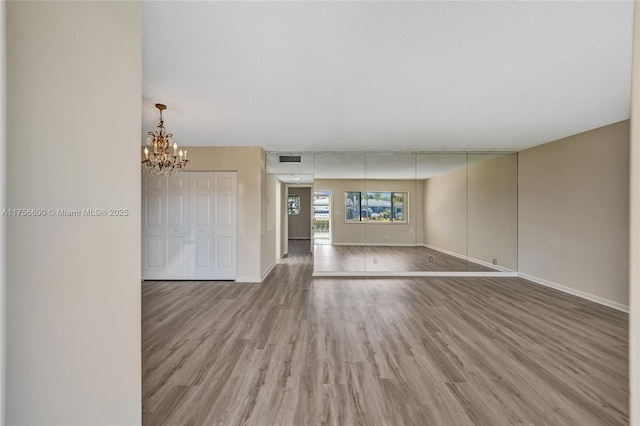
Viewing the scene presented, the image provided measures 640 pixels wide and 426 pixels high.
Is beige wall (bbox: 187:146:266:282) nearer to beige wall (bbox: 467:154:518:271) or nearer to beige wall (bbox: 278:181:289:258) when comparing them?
beige wall (bbox: 278:181:289:258)

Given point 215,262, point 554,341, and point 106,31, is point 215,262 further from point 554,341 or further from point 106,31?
point 554,341

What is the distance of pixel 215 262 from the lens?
544 cm

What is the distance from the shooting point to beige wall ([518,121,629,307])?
3826 millimetres

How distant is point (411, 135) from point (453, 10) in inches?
115

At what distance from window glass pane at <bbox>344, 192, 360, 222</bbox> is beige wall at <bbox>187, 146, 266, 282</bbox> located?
2143mm

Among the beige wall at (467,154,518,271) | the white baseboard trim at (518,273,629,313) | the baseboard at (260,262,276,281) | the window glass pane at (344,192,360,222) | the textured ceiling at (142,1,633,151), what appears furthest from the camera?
the window glass pane at (344,192,360,222)

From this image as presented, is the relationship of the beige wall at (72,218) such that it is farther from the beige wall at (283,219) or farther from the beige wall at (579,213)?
the beige wall at (283,219)

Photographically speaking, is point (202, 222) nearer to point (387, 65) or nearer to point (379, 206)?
point (379, 206)

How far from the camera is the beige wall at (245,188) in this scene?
538 cm

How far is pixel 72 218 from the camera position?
1.10m

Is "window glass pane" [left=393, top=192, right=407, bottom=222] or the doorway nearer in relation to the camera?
"window glass pane" [left=393, top=192, right=407, bottom=222]

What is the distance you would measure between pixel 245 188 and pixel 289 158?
1.25 metres

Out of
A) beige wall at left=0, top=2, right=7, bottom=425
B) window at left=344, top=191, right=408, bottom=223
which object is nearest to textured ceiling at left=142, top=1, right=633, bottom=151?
beige wall at left=0, top=2, right=7, bottom=425

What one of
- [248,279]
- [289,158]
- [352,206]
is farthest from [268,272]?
[289,158]
